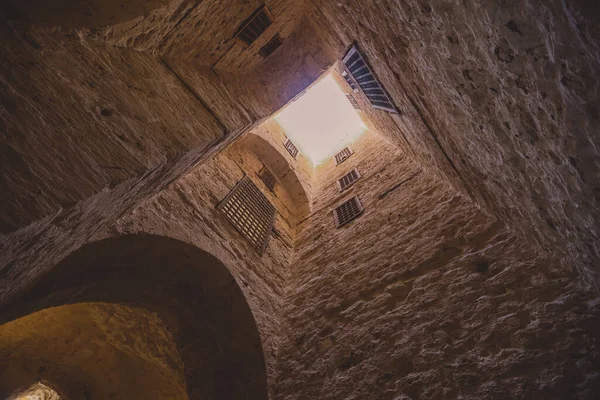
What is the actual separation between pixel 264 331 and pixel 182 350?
120 centimetres

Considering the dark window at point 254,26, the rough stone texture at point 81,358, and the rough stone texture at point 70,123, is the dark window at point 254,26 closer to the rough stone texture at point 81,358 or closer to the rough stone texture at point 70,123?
the rough stone texture at point 70,123

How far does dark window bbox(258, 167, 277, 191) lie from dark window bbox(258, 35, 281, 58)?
3190 mm

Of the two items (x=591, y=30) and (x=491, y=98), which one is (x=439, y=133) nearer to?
(x=491, y=98)

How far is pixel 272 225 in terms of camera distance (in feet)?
19.7

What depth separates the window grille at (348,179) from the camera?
756 centimetres

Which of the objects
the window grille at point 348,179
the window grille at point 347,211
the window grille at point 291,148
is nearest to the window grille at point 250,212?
the window grille at point 347,211

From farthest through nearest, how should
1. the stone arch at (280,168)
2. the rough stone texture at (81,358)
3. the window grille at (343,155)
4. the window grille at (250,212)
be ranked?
1. the window grille at (343,155)
2. the stone arch at (280,168)
3. the rough stone texture at (81,358)
4. the window grille at (250,212)

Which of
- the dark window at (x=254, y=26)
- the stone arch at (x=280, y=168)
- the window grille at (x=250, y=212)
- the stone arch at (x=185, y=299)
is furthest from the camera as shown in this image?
the stone arch at (x=280, y=168)

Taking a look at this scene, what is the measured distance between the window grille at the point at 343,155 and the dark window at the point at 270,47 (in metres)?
5.05

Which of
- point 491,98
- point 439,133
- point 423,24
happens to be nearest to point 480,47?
point 491,98

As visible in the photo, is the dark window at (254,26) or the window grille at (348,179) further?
the window grille at (348,179)

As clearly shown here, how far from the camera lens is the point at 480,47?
74.1 inches

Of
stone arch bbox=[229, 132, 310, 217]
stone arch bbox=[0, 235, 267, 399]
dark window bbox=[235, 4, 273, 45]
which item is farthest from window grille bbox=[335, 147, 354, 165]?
stone arch bbox=[0, 235, 267, 399]

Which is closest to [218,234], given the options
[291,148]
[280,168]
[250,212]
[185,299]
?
[185,299]
